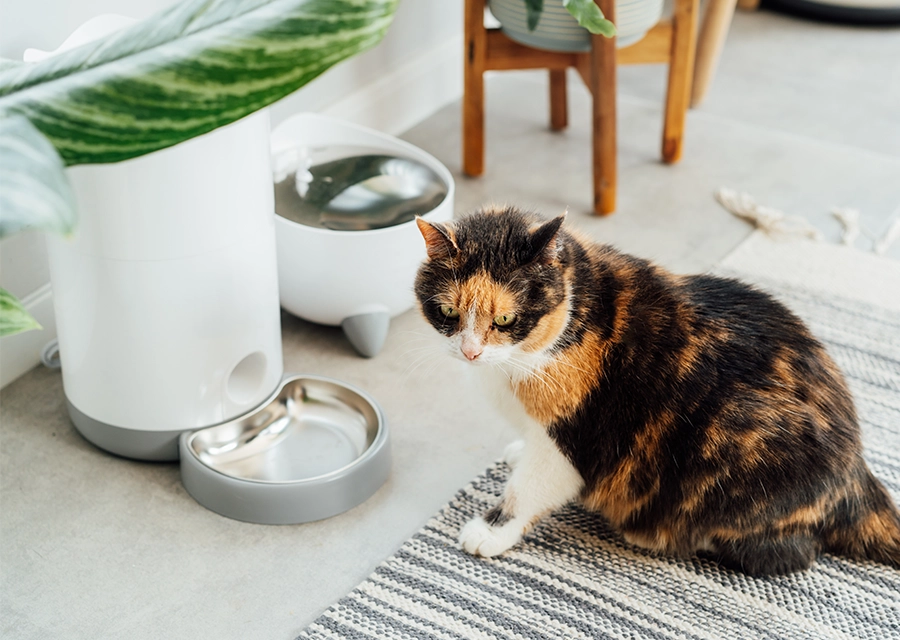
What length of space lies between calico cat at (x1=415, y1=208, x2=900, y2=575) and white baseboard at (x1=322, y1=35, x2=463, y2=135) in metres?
1.24

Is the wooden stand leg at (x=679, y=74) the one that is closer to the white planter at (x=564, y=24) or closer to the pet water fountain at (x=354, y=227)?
the white planter at (x=564, y=24)

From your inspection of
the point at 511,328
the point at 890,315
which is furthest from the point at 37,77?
the point at 890,315

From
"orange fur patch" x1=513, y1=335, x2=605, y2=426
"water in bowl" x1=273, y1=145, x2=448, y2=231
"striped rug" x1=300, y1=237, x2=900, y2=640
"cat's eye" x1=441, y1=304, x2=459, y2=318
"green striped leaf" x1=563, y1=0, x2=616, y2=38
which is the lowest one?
"striped rug" x1=300, y1=237, x2=900, y2=640

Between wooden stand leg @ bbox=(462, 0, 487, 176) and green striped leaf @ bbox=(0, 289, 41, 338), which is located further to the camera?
wooden stand leg @ bbox=(462, 0, 487, 176)

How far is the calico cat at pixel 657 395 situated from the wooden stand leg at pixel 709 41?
1554 mm

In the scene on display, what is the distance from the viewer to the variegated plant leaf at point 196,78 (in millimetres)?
599

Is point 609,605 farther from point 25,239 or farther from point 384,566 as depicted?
point 25,239

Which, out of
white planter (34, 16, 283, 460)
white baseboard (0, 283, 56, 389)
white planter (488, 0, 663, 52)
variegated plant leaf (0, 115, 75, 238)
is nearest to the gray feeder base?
white planter (34, 16, 283, 460)

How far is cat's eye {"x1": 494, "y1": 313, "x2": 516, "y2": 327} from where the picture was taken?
3.76ft

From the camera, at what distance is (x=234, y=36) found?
0.60 m


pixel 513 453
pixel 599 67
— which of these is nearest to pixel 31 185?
pixel 513 453

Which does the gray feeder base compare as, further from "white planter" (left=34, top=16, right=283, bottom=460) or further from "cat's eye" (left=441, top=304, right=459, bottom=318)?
"cat's eye" (left=441, top=304, right=459, bottom=318)

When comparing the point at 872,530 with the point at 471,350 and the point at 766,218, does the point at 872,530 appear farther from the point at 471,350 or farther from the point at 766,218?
the point at 766,218

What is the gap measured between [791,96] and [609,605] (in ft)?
6.95
